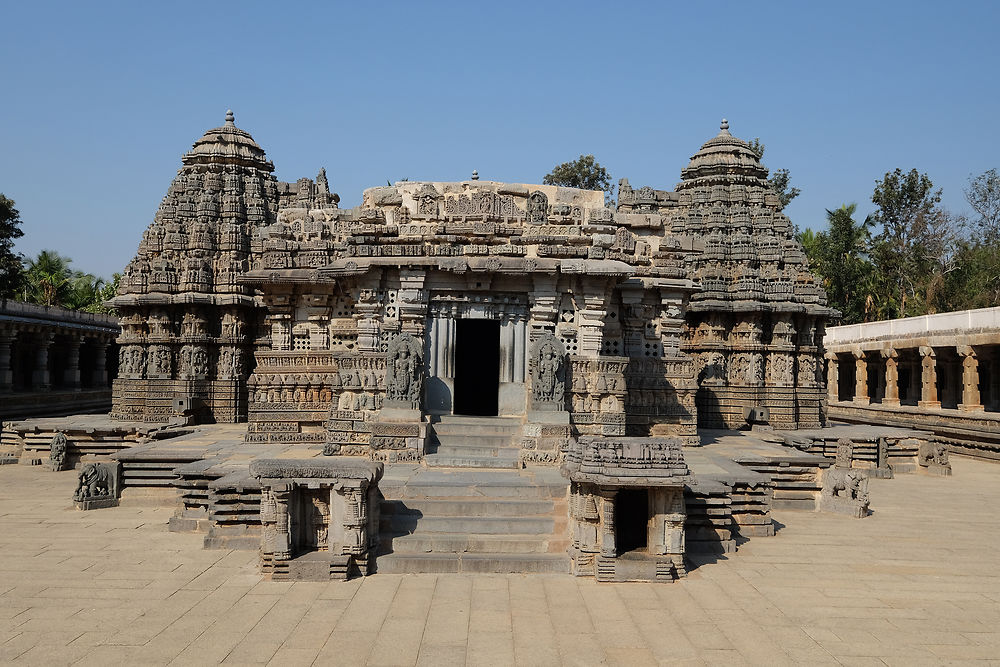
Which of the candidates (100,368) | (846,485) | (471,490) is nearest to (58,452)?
(471,490)

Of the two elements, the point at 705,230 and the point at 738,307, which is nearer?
the point at 738,307

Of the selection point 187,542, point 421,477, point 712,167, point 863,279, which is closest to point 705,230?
point 712,167

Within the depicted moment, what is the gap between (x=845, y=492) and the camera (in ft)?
36.6

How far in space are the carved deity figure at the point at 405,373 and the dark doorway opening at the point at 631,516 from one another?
3926 mm

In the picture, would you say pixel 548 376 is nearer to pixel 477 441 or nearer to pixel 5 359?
pixel 477 441

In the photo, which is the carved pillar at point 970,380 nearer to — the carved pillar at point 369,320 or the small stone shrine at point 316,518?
the carved pillar at point 369,320

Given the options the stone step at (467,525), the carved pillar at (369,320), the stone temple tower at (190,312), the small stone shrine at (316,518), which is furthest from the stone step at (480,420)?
the stone temple tower at (190,312)

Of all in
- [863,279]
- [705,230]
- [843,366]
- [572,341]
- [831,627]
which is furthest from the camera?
[863,279]

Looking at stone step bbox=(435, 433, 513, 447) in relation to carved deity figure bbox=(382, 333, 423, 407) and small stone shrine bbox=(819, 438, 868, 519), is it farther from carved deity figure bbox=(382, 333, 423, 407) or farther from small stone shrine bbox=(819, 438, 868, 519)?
small stone shrine bbox=(819, 438, 868, 519)

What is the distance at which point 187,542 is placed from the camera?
8.76 meters

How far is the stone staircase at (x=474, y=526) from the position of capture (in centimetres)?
755

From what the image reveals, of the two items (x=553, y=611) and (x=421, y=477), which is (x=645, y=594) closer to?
(x=553, y=611)

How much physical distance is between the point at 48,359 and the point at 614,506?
35329 mm

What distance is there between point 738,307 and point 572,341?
27.0 feet
